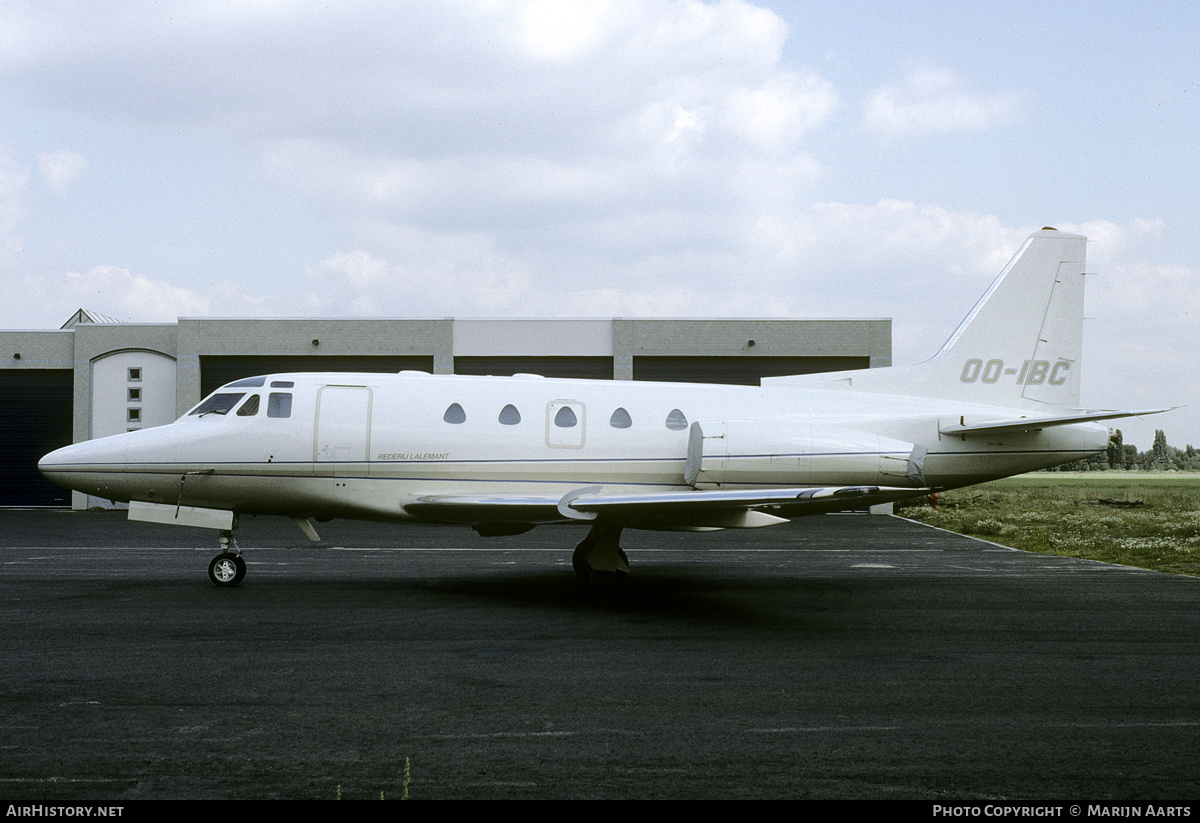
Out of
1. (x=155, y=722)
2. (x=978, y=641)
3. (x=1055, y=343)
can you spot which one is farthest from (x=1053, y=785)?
(x=1055, y=343)

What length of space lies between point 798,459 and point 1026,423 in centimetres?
335

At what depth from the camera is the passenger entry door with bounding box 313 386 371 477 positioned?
1269 cm

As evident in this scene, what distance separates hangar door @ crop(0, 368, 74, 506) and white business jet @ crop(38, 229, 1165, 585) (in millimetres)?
26367

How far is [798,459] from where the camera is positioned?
12.5 m

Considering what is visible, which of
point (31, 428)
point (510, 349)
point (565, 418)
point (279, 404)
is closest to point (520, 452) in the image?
point (565, 418)

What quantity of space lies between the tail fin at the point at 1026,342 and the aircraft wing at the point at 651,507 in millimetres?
2532

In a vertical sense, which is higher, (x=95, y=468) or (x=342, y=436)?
(x=342, y=436)

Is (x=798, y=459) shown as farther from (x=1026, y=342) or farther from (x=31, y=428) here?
(x=31, y=428)

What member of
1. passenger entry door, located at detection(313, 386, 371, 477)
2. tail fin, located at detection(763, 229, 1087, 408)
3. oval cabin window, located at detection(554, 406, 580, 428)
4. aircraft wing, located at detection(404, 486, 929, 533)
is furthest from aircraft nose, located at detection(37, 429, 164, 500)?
tail fin, located at detection(763, 229, 1087, 408)

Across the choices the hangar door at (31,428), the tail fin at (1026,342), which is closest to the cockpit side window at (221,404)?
the tail fin at (1026,342)

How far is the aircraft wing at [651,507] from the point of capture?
34.7 ft

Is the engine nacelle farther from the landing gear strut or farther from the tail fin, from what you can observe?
the tail fin

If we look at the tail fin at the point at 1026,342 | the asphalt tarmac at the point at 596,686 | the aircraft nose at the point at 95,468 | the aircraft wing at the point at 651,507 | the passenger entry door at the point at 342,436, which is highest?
the tail fin at the point at 1026,342

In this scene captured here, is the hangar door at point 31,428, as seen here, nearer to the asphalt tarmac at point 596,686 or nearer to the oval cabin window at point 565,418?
the asphalt tarmac at point 596,686
